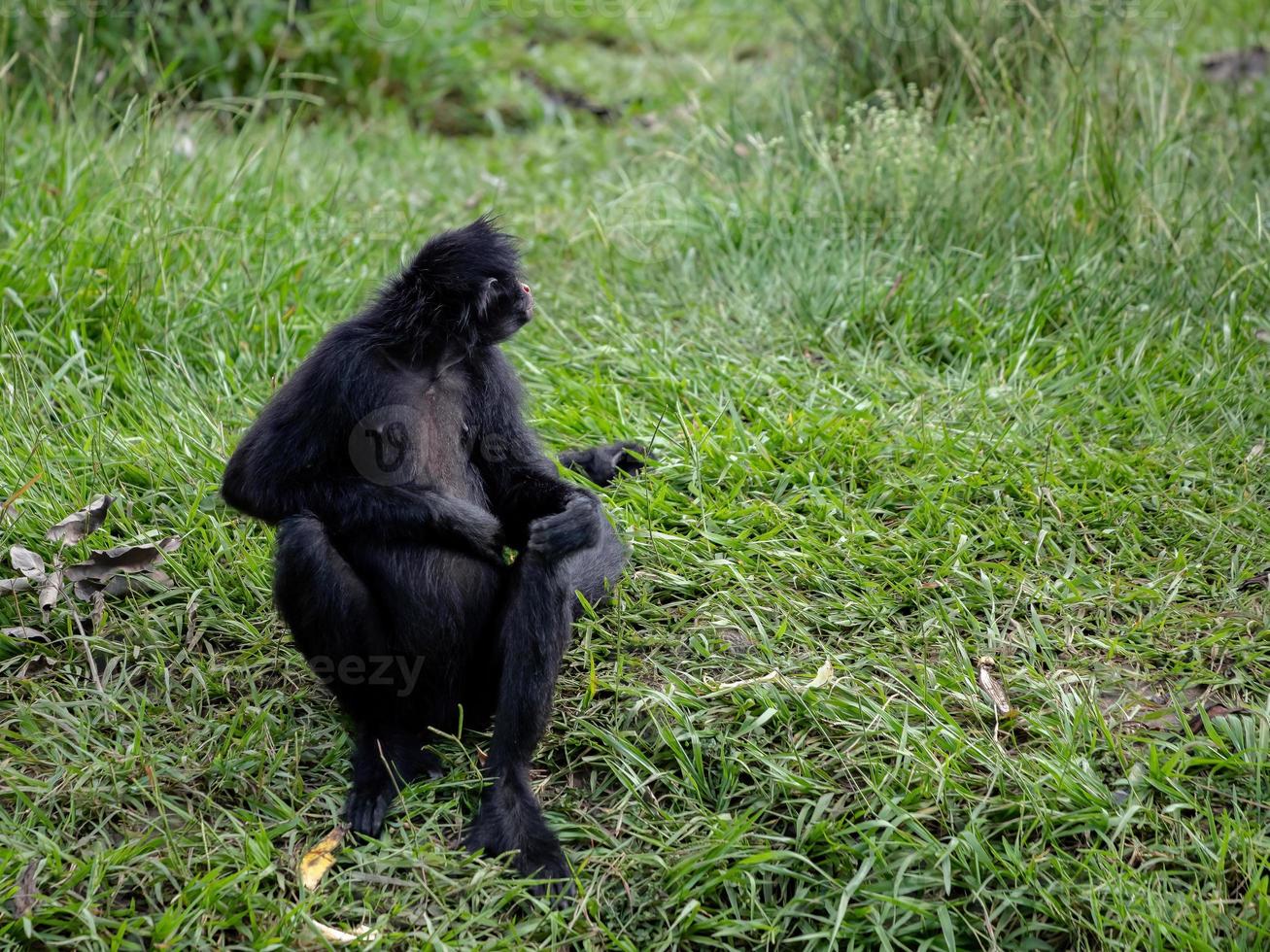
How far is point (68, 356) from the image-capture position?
439 cm

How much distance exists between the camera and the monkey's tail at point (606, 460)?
399 cm

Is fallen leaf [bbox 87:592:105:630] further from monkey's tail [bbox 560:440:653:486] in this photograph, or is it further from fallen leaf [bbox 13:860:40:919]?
monkey's tail [bbox 560:440:653:486]

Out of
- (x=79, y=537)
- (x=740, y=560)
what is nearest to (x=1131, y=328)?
(x=740, y=560)

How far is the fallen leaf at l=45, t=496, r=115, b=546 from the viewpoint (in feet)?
11.8

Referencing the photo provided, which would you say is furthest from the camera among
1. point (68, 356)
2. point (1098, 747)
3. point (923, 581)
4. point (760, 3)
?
point (760, 3)

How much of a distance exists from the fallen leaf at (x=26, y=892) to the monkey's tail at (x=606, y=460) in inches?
76.8

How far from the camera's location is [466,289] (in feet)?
10.4

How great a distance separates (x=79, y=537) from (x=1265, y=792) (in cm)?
328

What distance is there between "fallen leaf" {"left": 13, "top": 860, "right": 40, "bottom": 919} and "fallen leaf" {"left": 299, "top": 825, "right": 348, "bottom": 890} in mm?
558

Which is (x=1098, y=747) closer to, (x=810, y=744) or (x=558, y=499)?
(x=810, y=744)

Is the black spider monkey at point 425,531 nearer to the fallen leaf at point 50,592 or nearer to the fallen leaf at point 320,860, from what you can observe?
the fallen leaf at point 320,860
